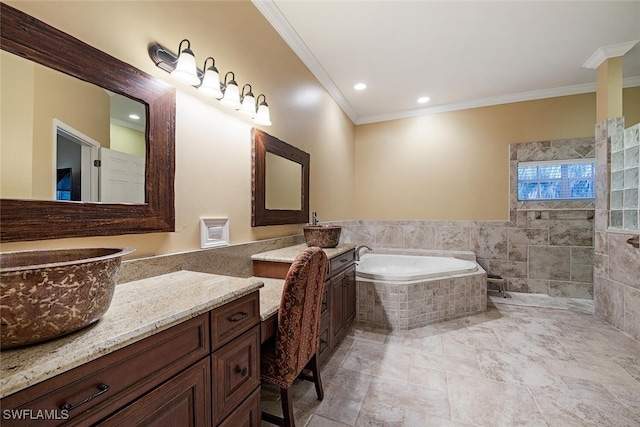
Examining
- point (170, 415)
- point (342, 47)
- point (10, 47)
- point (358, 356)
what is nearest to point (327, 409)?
A: point (358, 356)

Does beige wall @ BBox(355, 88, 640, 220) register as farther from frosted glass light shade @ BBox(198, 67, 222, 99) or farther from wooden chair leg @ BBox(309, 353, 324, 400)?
frosted glass light shade @ BBox(198, 67, 222, 99)

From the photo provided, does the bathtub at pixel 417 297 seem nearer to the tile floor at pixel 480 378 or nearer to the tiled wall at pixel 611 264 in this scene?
the tile floor at pixel 480 378

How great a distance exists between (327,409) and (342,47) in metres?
3.02

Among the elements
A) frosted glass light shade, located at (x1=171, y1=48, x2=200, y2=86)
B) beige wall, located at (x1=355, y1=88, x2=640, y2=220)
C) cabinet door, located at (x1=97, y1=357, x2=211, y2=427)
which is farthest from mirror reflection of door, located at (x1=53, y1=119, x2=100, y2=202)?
beige wall, located at (x1=355, y1=88, x2=640, y2=220)

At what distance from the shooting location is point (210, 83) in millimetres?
1438

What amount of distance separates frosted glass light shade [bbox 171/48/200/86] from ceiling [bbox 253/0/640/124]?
105 centimetres

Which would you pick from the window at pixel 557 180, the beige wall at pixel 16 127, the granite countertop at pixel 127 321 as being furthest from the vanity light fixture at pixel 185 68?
the window at pixel 557 180

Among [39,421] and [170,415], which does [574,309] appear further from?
[39,421]

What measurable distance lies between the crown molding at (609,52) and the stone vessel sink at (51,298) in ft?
14.3

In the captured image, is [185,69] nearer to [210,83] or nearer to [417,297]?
[210,83]

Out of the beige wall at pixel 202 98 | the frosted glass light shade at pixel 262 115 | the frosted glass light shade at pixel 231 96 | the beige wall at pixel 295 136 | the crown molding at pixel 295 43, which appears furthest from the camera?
the crown molding at pixel 295 43

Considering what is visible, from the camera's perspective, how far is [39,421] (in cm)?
48

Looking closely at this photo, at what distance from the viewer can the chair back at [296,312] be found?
122 centimetres

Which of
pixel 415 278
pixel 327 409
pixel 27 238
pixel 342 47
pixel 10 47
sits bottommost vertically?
pixel 327 409
